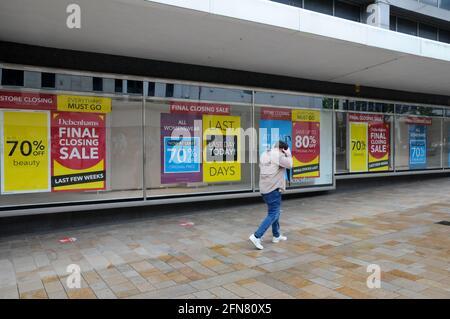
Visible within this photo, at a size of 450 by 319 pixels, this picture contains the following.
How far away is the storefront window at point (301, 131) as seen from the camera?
31.2 ft

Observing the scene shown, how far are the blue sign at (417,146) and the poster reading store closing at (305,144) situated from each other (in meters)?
4.51

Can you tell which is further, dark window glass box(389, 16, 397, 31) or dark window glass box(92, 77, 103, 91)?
dark window glass box(389, 16, 397, 31)

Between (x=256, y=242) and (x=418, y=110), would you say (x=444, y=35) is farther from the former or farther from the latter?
(x=256, y=242)

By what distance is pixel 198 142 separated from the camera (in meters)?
8.51

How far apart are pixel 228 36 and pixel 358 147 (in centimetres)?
634

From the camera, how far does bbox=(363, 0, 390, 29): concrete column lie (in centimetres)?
1220

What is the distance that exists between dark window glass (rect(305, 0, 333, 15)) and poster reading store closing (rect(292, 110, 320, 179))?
130 inches

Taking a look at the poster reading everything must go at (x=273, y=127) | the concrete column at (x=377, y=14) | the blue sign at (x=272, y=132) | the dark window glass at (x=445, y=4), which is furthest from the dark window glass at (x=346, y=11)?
the blue sign at (x=272, y=132)

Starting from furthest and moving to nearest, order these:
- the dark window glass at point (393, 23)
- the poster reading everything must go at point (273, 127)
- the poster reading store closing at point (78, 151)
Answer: the dark window glass at point (393, 23) < the poster reading everything must go at point (273, 127) < the poster reading store closing at point (78, 151)

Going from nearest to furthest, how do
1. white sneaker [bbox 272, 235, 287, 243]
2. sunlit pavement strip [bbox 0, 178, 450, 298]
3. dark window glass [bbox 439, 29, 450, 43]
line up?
1. sunlit pavement strip [bbox 0, 178, 450, 298]
2. white sneaker [bbox 272, 235, 287, 243]
3. dark window glass [bbox 439, 29, 450, 43]

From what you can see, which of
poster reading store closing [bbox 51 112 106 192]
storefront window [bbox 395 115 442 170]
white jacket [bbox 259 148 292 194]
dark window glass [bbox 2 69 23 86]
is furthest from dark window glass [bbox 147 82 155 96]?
storefront window [bbox 395 115 442 170]

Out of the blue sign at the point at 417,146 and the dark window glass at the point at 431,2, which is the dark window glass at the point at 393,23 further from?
the blue sign at the point at 417,146

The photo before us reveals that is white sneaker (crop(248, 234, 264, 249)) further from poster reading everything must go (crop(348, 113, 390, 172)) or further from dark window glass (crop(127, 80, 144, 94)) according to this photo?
poster reading everything must go (crop(348, 113, 390, 172))
